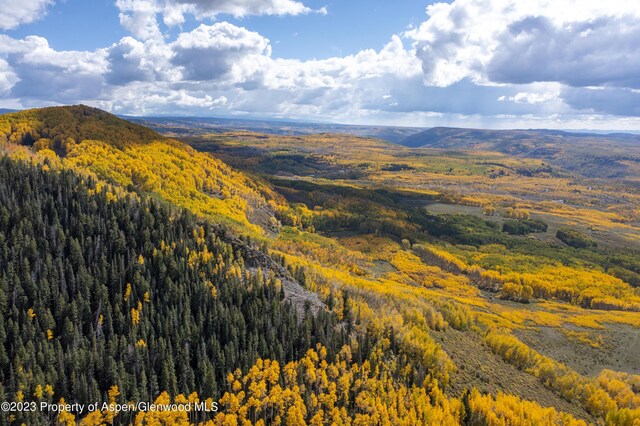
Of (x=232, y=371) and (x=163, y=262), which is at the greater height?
(x=163, y=262)

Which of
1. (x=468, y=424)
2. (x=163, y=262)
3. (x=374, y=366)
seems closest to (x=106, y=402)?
(x=163, y=262)

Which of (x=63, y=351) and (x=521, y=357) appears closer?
(x=63, y=351)

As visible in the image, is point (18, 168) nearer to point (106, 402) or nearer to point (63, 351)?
point (63, 351)

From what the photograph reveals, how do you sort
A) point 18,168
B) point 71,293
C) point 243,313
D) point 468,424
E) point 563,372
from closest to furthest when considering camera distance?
point 468,424, point 71,293, point 243,313, point 563,372, point 18,168

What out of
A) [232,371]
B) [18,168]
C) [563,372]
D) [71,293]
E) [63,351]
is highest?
[18,168]

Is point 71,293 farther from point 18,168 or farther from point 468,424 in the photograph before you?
point 468,424

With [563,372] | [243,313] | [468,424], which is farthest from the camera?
[563,372]
